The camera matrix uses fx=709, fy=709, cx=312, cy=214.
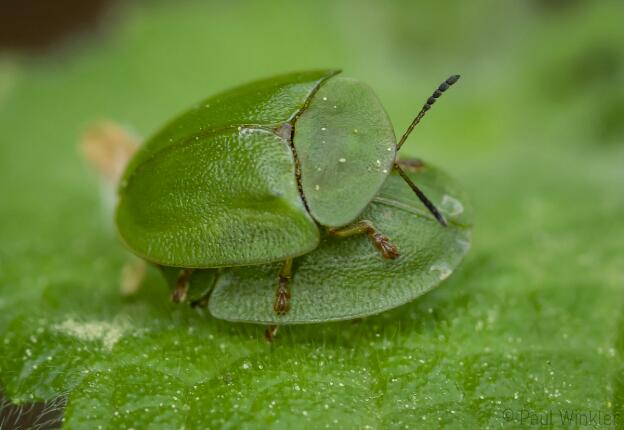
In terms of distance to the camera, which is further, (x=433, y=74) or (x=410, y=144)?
(x=433, y=74)

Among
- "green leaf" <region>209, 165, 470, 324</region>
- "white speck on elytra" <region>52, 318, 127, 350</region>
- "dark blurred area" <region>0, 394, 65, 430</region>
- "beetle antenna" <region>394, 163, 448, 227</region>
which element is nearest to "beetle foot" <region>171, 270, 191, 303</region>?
"green leaf" <region>209, 165, 470, 324</region>

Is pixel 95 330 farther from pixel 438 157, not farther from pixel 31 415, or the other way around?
pixel 438 157

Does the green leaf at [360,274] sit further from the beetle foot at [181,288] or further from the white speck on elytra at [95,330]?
the white speck on elytra at [95,330]

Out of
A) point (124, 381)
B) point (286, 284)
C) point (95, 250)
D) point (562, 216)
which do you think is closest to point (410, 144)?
point (562, 216)

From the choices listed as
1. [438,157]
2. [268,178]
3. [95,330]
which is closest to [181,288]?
[95,330]

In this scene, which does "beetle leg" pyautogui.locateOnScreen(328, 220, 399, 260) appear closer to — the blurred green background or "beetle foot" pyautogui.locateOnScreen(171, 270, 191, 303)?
the blurred green background

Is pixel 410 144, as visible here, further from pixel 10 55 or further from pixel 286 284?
pixel 10 55

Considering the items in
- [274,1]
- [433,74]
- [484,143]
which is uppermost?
[274,1]

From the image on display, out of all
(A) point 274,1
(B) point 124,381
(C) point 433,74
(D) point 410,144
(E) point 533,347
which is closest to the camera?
(B) point 124,381
